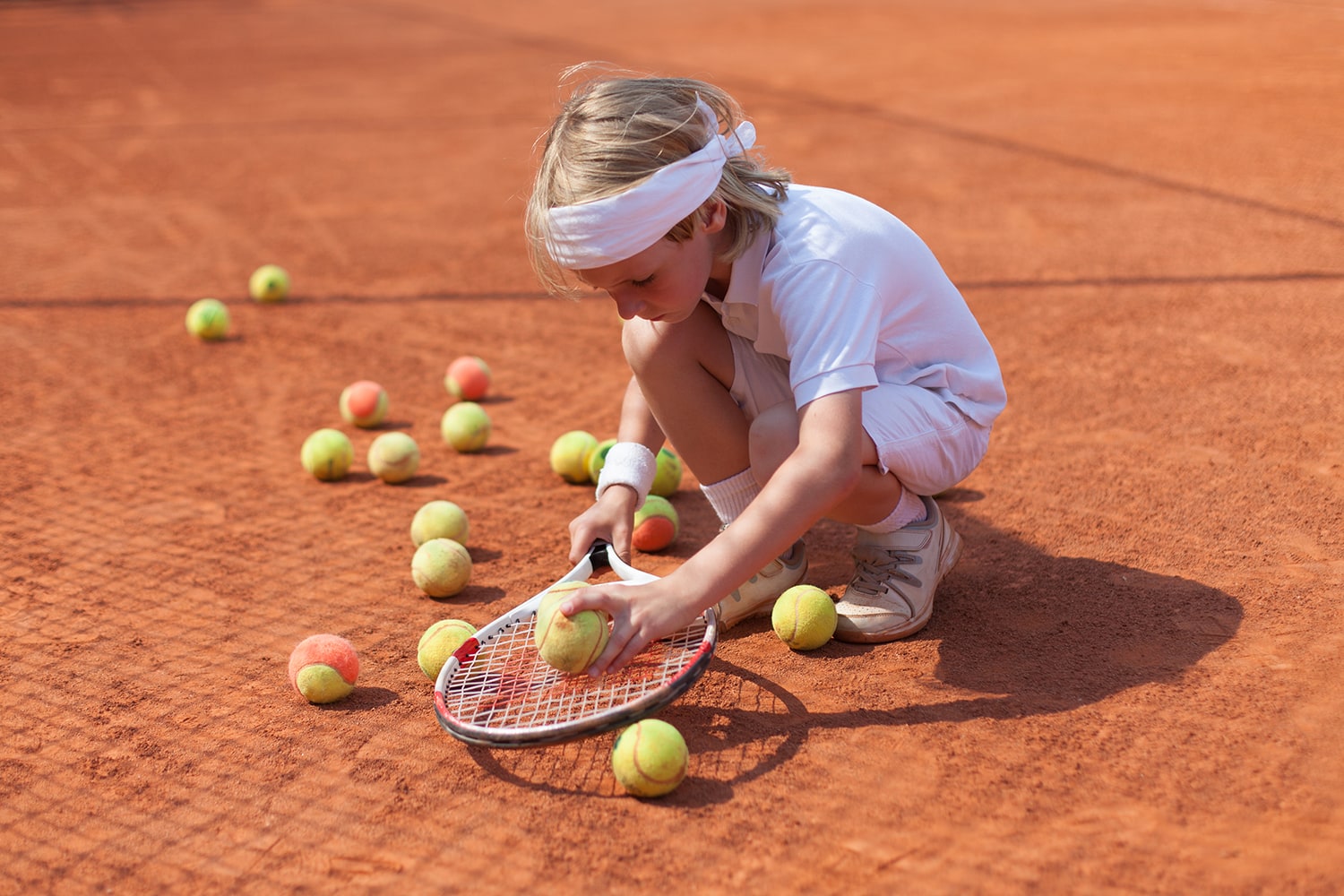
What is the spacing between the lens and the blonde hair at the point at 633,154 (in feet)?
6.91

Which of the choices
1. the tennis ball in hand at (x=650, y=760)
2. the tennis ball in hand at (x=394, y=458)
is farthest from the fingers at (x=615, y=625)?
the tennis ball in hand at (x=394, y=458)

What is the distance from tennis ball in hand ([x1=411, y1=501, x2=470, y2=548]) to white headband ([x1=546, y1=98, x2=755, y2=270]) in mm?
1021

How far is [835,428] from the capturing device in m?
2.07

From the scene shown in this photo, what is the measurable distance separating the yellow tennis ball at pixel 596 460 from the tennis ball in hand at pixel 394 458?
0.51 meters

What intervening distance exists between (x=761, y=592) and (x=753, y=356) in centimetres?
52

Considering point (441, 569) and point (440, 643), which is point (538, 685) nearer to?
point (440, 643)

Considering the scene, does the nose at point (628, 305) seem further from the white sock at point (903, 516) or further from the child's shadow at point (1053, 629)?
the child's shadow at point (1053, 629)

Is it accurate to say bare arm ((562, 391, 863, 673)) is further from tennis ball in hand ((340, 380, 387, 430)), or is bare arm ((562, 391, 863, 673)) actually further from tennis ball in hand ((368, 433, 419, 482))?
tennis ball in hand ((340, 380, 387, 430))

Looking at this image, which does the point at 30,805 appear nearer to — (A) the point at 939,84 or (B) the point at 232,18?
(A) the point at 939,84

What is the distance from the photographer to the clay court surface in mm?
1940

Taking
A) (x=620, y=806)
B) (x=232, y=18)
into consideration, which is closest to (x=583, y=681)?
(x=620, y=806)

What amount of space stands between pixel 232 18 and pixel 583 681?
16288 millimetres

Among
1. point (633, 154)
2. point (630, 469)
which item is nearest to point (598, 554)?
point (630, 469)

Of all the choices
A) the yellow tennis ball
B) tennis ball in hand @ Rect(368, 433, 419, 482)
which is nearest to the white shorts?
the yellow tennis ball
